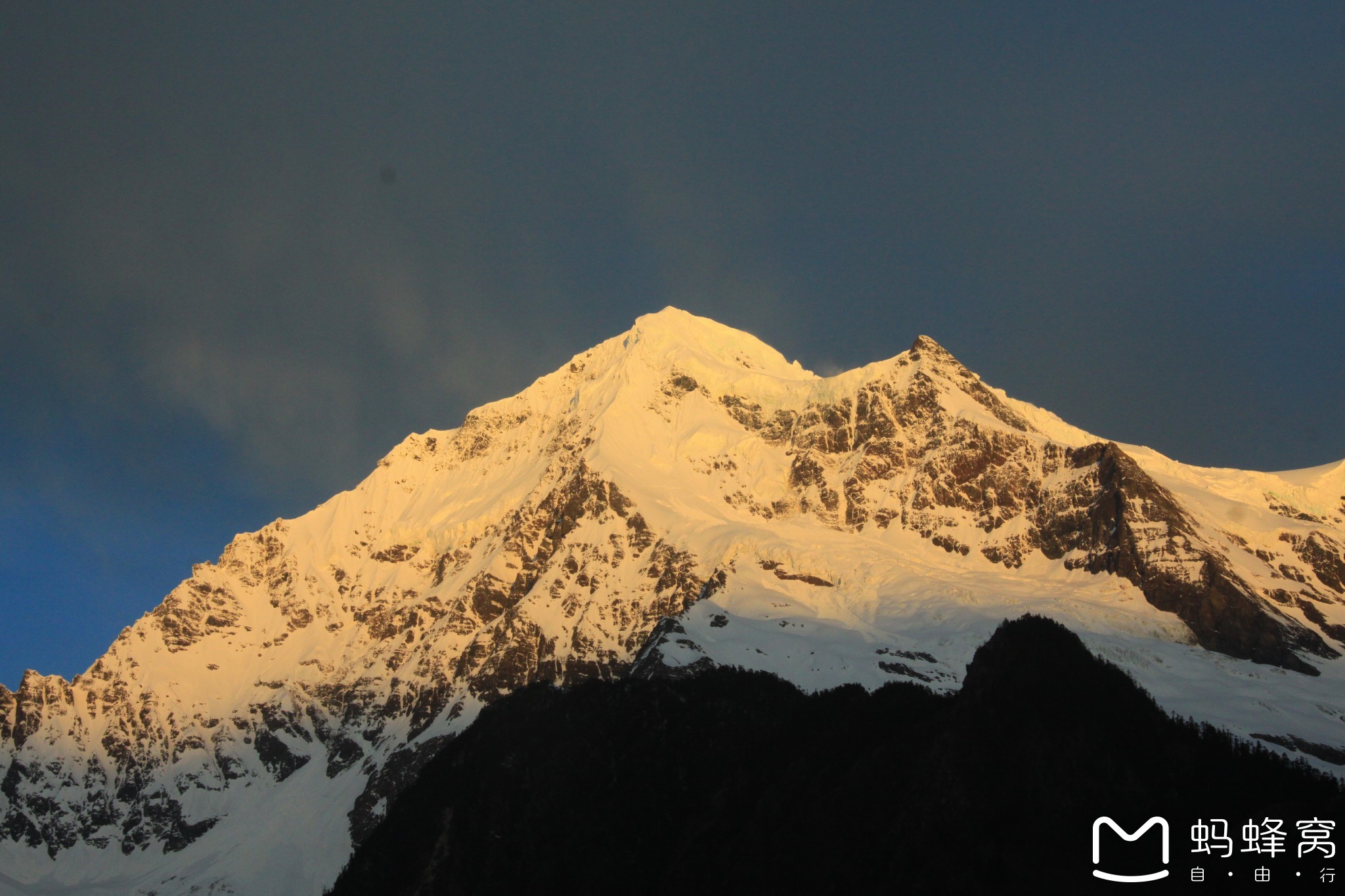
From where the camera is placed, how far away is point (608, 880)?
111188 mm

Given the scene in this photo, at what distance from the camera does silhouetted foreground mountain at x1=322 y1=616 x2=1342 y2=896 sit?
84.1 meters

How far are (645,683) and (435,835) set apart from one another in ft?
94.5

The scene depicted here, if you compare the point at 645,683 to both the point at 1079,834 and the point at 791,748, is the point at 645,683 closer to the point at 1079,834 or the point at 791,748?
the point at 791,748

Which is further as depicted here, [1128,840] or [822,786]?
[822,786]

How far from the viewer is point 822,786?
348ft

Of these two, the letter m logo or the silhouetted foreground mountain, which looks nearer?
the letter m logo

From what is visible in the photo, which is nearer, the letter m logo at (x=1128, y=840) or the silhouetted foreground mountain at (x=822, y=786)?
the letter m logo at (x=1128, y=840)

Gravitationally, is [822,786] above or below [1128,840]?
above

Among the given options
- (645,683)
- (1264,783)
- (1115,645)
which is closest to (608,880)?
(645,683)

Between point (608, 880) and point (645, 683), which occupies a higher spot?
point (645, 683)

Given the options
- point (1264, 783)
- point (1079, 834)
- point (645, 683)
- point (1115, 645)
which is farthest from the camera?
point (1115, 645)

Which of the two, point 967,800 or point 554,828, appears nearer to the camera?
point 967,800

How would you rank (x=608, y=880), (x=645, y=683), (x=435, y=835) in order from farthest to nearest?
(x=645, y=683) < (x=435, y=835) < (x=608, y=880)

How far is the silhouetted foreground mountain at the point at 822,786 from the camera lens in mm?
84125
